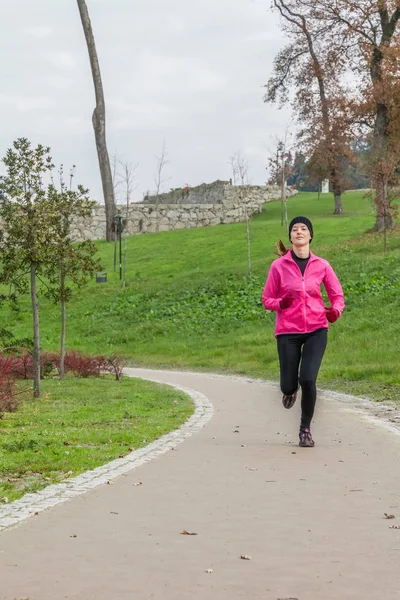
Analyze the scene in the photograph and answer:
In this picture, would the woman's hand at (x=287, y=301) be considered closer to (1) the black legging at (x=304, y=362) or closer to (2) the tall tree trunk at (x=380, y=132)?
(1) the black legging at (x=304, y=362)

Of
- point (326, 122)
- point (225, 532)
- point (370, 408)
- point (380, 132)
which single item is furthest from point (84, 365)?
point (326, 122)

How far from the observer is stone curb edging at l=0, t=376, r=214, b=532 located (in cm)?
680

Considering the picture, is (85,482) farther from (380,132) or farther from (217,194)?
(217,194)

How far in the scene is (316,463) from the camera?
29.8ft

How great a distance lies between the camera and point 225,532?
20.3ft

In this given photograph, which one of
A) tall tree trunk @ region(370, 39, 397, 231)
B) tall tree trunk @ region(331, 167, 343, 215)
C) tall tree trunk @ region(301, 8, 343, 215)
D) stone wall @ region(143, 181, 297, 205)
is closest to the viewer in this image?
tall tree trunk @ region(370, 39, 397, 231)

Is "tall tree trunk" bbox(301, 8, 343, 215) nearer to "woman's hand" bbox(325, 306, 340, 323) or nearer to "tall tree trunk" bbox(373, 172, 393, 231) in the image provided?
"tall tree trunk" bbox(373, 172, 393, 231)

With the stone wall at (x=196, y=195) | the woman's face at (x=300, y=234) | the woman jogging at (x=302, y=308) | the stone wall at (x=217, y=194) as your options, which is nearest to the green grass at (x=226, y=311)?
the woman jogging at (x=302, y=308)

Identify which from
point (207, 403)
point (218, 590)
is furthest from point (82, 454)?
point (207, 403)

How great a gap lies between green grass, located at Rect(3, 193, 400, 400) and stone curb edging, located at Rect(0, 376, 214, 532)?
21.2 ft

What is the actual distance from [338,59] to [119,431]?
119 ft

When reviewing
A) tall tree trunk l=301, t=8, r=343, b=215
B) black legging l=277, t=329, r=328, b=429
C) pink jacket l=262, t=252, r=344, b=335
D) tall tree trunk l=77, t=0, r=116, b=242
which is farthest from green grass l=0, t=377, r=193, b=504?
tall tree trunk l=77, t=0, r=116, b=242

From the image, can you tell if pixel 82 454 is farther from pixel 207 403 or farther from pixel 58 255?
pixel 58 255

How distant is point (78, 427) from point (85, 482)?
4.91 m
